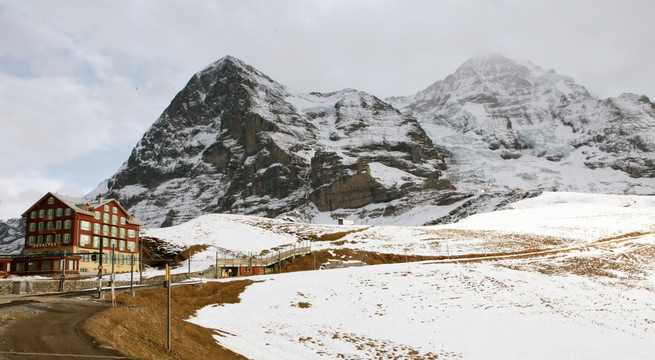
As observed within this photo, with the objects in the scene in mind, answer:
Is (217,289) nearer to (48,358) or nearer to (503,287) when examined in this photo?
(503,287)

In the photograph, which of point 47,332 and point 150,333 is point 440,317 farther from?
point 47,332

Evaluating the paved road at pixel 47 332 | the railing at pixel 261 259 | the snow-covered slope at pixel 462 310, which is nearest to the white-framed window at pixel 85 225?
the railing at pixel 261 259

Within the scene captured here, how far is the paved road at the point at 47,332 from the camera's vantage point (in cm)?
1838

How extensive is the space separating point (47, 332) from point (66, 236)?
185 feet

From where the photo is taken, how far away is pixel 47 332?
2148 cm

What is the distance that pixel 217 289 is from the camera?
46.1 m

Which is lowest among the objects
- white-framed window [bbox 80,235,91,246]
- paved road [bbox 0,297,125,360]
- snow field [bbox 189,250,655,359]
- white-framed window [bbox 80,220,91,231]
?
snow field [bbox 189,250,655,359]

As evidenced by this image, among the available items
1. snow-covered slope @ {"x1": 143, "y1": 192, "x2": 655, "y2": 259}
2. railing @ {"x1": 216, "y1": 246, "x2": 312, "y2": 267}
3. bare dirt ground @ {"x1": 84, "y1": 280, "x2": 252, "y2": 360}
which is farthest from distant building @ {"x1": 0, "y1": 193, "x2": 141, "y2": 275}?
bare dirt ground @ {"x1": 84, "y1": 280, "x2": 252, "y2": 360}

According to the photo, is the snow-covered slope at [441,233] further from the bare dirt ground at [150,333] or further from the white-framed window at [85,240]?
the bare dirt ground at [150,333]

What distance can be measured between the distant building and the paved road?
42058 mm

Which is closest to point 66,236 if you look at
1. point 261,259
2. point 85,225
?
point 85,225

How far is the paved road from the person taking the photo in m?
18.4

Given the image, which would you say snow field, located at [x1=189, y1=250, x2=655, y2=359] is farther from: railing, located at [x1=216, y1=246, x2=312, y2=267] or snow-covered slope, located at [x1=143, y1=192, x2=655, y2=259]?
snow-covered slope, located at [x1=143, y1=192, x2=655, y2=259]

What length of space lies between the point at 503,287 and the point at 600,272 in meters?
13.6
